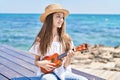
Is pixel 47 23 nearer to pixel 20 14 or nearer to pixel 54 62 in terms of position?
pixel 54 62

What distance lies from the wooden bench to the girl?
1.58ft

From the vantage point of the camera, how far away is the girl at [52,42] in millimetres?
2076

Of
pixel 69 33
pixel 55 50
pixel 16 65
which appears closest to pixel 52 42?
pixel 55 50

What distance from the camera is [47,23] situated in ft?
6.86

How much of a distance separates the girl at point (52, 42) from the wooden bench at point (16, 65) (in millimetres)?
481

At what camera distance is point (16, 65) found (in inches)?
119

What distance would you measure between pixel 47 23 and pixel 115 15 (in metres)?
36.5

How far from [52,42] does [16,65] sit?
39.2 inches

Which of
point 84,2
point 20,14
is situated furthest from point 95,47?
point 20,14

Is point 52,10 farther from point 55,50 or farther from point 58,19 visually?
point 55,50

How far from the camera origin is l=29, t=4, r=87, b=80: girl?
208 cm

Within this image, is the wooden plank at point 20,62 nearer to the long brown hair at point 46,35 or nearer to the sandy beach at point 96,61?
the long brown hair at point 46,35

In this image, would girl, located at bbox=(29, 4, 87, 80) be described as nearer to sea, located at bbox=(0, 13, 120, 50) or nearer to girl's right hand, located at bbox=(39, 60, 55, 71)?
girl's right hand, located at bbox=(39, 60, 55, 71)

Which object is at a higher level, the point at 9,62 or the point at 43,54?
the point at 43,54
